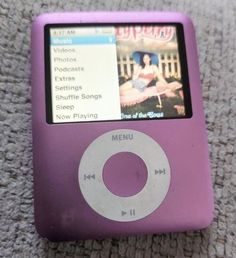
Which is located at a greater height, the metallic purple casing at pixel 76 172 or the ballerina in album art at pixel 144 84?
the ballerina in album art at pixel 144 84

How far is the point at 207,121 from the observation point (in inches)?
17.6

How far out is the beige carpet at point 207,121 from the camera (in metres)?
0.41

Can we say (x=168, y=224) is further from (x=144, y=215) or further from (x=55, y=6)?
(x=55, y=6)

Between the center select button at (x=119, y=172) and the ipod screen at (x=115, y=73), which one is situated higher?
the ipod screen at (x=115, y=73)

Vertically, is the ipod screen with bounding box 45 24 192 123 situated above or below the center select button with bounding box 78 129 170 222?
above

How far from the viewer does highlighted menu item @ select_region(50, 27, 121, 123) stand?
42cm

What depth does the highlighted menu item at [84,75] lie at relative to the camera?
422 mm

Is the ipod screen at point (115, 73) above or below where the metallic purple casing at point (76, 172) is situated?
above

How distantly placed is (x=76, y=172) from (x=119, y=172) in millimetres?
34

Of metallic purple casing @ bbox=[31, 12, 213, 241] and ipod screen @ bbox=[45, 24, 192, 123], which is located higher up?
ipod screen @ bbox=[45, 24, 192, 123]

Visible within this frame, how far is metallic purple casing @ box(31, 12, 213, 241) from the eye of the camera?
15.7 inches

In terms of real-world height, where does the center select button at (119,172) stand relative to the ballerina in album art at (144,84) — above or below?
below

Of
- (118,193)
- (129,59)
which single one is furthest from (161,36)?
(118,193)

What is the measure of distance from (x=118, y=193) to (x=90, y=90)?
8 centimetres
